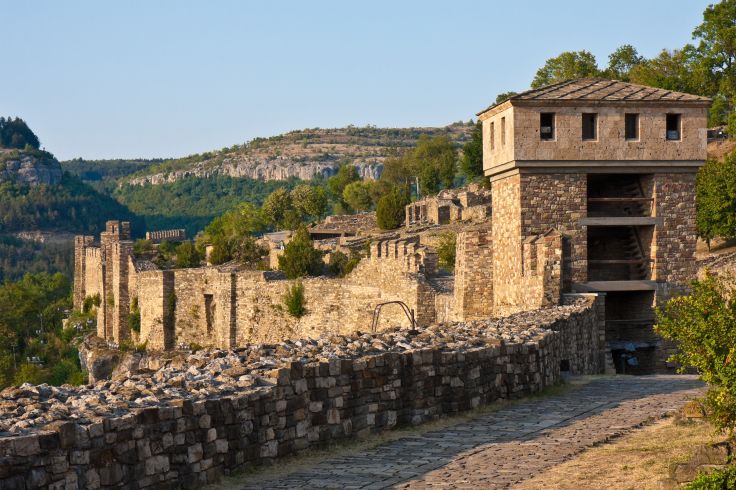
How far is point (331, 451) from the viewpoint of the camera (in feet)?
42.5

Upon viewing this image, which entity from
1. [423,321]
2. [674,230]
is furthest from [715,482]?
[423,321]

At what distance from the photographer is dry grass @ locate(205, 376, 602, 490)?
37.8ft

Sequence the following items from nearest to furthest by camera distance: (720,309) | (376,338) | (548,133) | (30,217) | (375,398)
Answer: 1. (720,309)
2. (375,398)
3. (376,338)
4. (548,133)
5. (30,217)

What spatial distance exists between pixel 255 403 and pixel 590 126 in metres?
17.3

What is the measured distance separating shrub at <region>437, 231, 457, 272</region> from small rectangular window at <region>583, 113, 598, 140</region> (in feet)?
65.7

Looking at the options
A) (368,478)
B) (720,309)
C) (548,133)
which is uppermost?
(548,133)

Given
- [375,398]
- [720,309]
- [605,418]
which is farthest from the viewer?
[605,418]

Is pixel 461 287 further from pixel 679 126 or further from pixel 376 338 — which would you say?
pixel 376 338

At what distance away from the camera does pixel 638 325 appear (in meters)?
27.9

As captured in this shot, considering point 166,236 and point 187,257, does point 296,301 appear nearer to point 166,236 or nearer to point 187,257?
point 187,257

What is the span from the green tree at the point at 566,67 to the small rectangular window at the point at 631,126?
3746 cm

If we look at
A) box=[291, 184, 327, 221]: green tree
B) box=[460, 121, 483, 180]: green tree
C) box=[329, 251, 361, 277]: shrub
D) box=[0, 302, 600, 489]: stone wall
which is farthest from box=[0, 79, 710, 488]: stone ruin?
box=[291, 184, 327, 221]: green tree

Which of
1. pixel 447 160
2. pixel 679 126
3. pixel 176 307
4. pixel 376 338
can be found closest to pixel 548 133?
pixel 679 126

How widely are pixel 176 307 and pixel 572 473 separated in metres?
40.6
